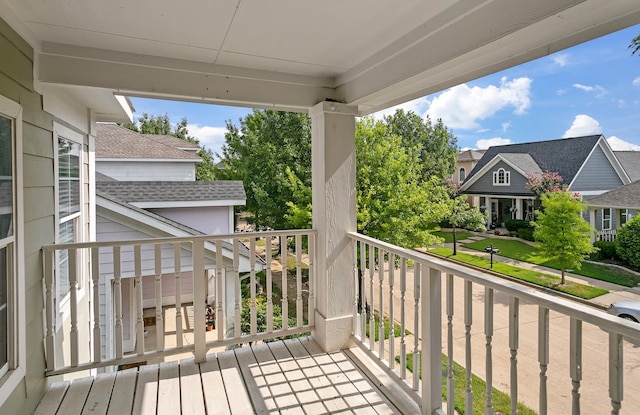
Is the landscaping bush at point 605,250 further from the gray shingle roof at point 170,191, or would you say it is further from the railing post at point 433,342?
the gray shingle roof at point 170,191

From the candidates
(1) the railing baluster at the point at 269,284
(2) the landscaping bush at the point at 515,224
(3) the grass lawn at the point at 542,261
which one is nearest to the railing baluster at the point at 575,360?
(3) the grass lawn at the point at 542,261

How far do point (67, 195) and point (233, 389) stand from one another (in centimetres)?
213

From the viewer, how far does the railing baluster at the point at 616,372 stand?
1069mm

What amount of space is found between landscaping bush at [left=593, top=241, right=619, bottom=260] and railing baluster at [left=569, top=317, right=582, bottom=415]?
97 centimetres

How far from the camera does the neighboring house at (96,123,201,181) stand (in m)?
8.63

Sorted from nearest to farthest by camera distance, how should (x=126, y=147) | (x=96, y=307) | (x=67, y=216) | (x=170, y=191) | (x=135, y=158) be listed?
(x=96, y=307) < (x=67, y=216) < (x=170, y=191) < (x=135, y=158) < (x=126, y=147)

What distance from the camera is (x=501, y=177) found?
2990 mm

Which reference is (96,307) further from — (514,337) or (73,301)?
(514,337)

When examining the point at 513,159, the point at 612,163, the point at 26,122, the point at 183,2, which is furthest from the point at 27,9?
the point at 513,159

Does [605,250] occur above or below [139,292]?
above

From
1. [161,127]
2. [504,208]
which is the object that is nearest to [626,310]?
[504,208]

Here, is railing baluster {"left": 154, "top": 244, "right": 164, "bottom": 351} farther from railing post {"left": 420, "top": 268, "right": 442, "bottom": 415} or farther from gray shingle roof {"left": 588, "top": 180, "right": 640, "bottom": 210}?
gray shingle roof {"left": 588, "top": 180, "right": 640, "bottom": 210}

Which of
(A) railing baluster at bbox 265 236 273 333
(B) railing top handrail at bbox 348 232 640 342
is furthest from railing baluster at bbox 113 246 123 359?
(B) railing top handrail at bbox 348 232 640 342

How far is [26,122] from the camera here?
6.66 ft
